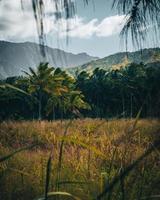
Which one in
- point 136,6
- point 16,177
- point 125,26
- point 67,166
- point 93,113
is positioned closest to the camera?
point 136,6

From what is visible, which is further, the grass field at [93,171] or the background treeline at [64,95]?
the background treeline at [64,95]

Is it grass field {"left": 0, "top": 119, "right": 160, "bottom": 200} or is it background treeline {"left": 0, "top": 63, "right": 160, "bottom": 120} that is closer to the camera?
grass field {"left": 0, "top": 119, "right": 160, "bottom": 200}

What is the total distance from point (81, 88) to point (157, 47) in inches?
2606

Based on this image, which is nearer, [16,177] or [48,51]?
[48,51]

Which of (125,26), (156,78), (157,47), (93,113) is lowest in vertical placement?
(93,113)

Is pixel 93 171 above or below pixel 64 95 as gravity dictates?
above

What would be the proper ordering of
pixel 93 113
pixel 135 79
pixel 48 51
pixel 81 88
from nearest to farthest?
pixel 48 51 → pixel 135 79 → pixel 93 113 → pixel 81 88

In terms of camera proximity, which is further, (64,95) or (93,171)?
(64,95)

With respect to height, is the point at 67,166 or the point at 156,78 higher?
the point at 156,78

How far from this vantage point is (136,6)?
1.95m

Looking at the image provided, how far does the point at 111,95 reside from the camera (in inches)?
2351

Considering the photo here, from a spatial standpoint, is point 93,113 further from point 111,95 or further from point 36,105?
point 36,105

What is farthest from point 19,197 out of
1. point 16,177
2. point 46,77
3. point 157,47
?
point 46,77

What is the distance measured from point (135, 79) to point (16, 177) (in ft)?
182
